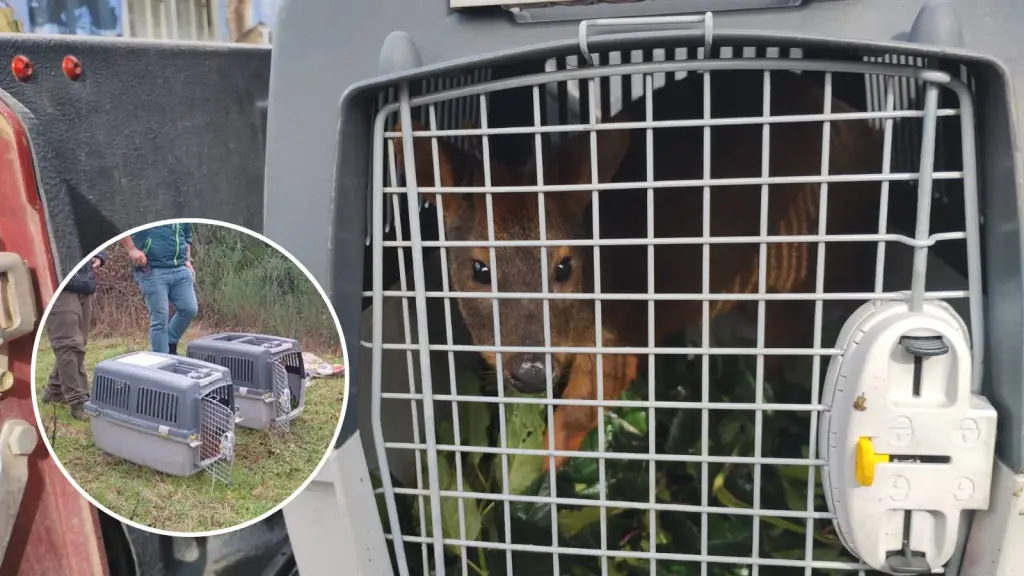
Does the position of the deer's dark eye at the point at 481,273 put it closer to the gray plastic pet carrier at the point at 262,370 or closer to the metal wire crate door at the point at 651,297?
the metal wire crate door at the point at 651,297

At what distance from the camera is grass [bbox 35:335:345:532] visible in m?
0.74

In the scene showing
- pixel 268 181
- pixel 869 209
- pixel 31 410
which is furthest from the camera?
pixel 869 209

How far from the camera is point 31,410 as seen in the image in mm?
820

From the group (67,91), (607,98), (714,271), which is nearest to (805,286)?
(714,271)

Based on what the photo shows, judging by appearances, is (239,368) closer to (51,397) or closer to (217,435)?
(217,435)

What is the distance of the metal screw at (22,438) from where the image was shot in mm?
802

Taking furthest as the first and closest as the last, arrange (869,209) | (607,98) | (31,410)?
1. (607,98)
2. (869,209)
3. (31,410)

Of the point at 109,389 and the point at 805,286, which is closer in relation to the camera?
the point at 109,389

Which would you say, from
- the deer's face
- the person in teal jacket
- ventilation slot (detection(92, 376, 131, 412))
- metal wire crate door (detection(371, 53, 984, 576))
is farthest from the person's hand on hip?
the deer's face

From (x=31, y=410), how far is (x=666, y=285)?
31.1 inches

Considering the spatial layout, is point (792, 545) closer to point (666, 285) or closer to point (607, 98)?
point (666, 285)

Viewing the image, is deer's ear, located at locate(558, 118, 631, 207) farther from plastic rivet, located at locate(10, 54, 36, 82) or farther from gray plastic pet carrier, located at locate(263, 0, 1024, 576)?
plastic rivet, located at locate(10, 54, 36, 82)

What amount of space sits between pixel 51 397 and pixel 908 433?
0.80 meters

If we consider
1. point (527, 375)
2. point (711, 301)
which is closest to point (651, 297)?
point (711, 301)
